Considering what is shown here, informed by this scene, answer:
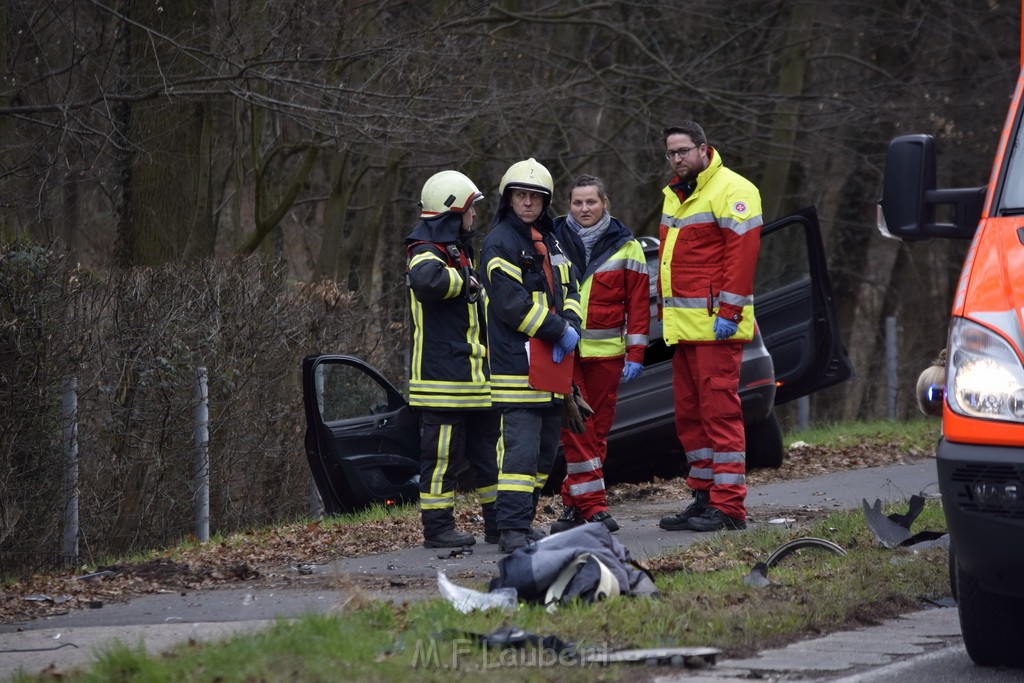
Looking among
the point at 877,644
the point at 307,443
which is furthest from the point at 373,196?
the point at 877,644

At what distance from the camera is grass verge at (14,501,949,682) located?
4398 millimetres

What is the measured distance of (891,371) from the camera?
18.5m

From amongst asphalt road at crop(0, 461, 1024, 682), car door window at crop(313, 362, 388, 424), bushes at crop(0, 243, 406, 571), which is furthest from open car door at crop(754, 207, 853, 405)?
bushes at crop(0, 243, 406, 571)

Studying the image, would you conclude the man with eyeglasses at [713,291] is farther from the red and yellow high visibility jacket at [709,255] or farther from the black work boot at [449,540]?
the black work boot at [449,540]

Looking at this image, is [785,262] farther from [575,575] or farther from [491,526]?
[575,575]

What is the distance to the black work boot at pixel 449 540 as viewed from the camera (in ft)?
25.7

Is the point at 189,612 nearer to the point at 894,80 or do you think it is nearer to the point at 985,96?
the point at 894,80

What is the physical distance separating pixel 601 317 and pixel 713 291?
65 cm

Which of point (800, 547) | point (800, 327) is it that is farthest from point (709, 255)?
point (800, 327)

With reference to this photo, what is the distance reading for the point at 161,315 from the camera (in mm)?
9562

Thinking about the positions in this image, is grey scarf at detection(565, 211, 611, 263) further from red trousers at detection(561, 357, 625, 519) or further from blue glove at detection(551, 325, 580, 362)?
blue glove at detection(551, 325, 580, 362)

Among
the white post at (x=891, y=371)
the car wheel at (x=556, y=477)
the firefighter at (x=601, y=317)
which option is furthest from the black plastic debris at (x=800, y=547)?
the white post at (x=891, y=371)

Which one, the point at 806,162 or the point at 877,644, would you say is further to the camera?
the point at 806,162

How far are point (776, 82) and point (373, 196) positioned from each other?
5.52m
